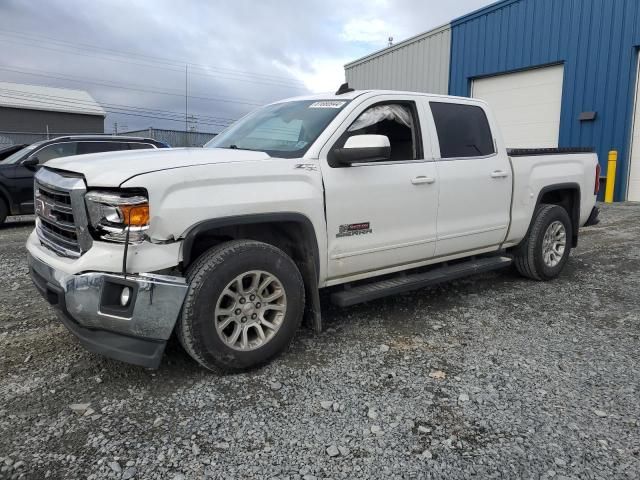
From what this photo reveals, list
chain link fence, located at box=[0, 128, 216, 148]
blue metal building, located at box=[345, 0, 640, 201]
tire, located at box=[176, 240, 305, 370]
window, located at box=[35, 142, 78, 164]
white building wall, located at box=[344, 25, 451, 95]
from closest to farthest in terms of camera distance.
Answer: tire, located at box=[176, 240, 305, 370] < window, located at box=[35, 142, 78, 164] < blue metal building, located at box=[345, 0, 640, 201] < white building wall, located at box=[344, 25, 451, 95] < chain link fence, located at box=[0, 128, 216, 148]

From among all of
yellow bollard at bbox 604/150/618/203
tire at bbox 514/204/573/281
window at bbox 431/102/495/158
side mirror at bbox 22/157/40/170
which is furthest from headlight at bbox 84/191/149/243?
yellow bollard at bbox 604/150/618/203

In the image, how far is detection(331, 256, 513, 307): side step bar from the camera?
12.1 ft

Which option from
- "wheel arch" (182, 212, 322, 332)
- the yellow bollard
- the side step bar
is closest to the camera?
"wheel arch" (182, 212, 322, 332)

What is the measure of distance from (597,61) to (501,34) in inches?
127

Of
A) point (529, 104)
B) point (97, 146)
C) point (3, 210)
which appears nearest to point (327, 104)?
point (97, 146)

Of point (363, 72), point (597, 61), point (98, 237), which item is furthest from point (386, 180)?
point (363, 72)

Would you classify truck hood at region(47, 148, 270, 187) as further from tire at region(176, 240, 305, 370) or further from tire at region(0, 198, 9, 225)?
tire at region(0, 198, 9, 225)

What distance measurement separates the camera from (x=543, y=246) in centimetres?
541

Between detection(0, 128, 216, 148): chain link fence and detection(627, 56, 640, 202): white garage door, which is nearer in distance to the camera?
detection(627, 56, 640, 202): white garage door

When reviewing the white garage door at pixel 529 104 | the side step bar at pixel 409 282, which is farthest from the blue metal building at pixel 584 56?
the side step bar at pixel 409 282

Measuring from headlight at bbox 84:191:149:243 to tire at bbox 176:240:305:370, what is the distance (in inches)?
16.3

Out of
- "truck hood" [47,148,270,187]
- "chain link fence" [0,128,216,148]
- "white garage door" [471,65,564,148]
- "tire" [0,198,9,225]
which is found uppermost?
"white garage door" [471,65,564,148]

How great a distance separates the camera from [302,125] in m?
3.87

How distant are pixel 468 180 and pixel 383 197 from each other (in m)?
1.09
